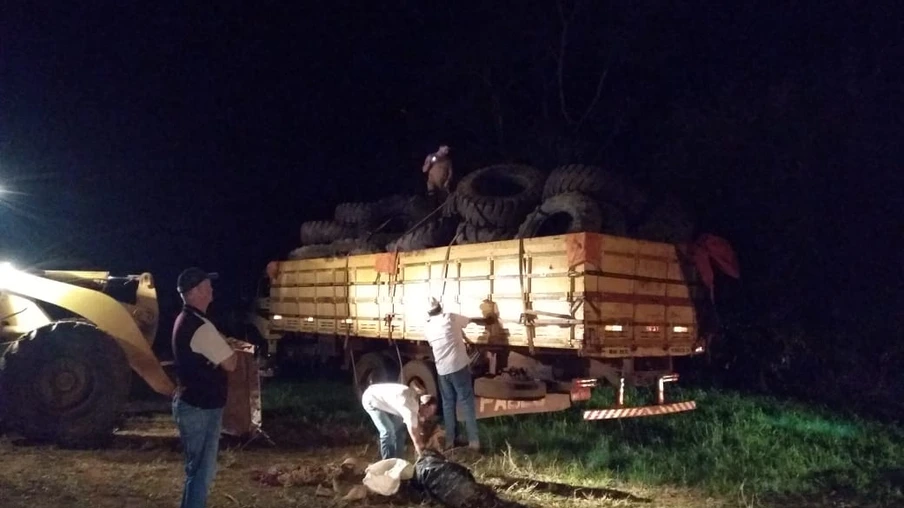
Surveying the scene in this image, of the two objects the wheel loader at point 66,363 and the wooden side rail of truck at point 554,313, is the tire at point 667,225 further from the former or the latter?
the wheel loader at point 66,363

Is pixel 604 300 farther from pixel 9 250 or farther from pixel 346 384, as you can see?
pixel 9 250

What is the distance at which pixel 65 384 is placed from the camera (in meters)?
8.95

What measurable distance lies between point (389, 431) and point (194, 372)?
2.81m

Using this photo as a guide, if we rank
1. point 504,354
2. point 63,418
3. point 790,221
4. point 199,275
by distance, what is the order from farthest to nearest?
point 790,221, point 504,354, point 63,418, point 199,275

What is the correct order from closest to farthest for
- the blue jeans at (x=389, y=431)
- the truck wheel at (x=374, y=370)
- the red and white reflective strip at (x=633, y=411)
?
the blue jeans at (x=389, y=431), the red and white reflective strip at (x=633, y=411), the truck wheel at (x=374, y=370)

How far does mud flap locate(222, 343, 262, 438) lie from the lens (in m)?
9.36

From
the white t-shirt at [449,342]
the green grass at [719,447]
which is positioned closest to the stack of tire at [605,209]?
the white t-shirt at [449,342]

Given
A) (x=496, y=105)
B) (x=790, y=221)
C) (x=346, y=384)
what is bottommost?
(x=346, y=384)

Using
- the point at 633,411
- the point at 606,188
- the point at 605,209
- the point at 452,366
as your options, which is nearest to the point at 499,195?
the point at 606,188

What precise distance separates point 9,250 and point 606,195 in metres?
16.9

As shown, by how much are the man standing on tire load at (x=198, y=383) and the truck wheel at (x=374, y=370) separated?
236 inches

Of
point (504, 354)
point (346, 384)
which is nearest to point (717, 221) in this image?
point (504, 354)

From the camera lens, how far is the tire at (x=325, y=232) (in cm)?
1360

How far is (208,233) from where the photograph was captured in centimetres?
2262
